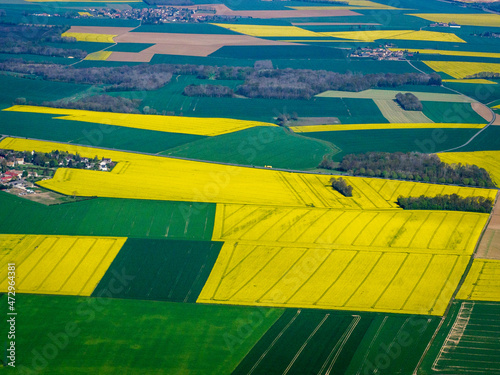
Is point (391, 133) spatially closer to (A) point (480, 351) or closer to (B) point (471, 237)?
(B) point (471, 237)

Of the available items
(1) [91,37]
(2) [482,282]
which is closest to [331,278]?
(2) [482,282]

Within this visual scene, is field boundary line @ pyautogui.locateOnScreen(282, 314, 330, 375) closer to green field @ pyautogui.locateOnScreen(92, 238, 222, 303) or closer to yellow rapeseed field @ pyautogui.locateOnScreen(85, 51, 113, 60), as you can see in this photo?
green field @ pyautogui.locateOnScreen(92, 238, 222, 303)

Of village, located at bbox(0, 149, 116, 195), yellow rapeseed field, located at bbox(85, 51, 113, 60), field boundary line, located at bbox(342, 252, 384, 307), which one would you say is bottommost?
field boundary line, located at bbox(342, 252, 384, 307)

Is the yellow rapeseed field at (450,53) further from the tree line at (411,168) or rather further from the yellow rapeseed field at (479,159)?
the tree line at (411,168)

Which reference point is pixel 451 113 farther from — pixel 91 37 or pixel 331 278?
pixel 91 37

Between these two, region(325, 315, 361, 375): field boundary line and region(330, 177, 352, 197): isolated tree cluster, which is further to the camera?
region(330, 177, 352, 197): isolated tree cluster

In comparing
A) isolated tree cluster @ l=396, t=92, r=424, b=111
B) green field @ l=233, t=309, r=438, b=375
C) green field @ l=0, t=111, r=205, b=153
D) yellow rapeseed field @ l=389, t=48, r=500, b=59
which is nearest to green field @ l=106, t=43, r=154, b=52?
green field @ l=0, t=111, r=205, b=153

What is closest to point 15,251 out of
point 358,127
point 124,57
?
point 358,127
